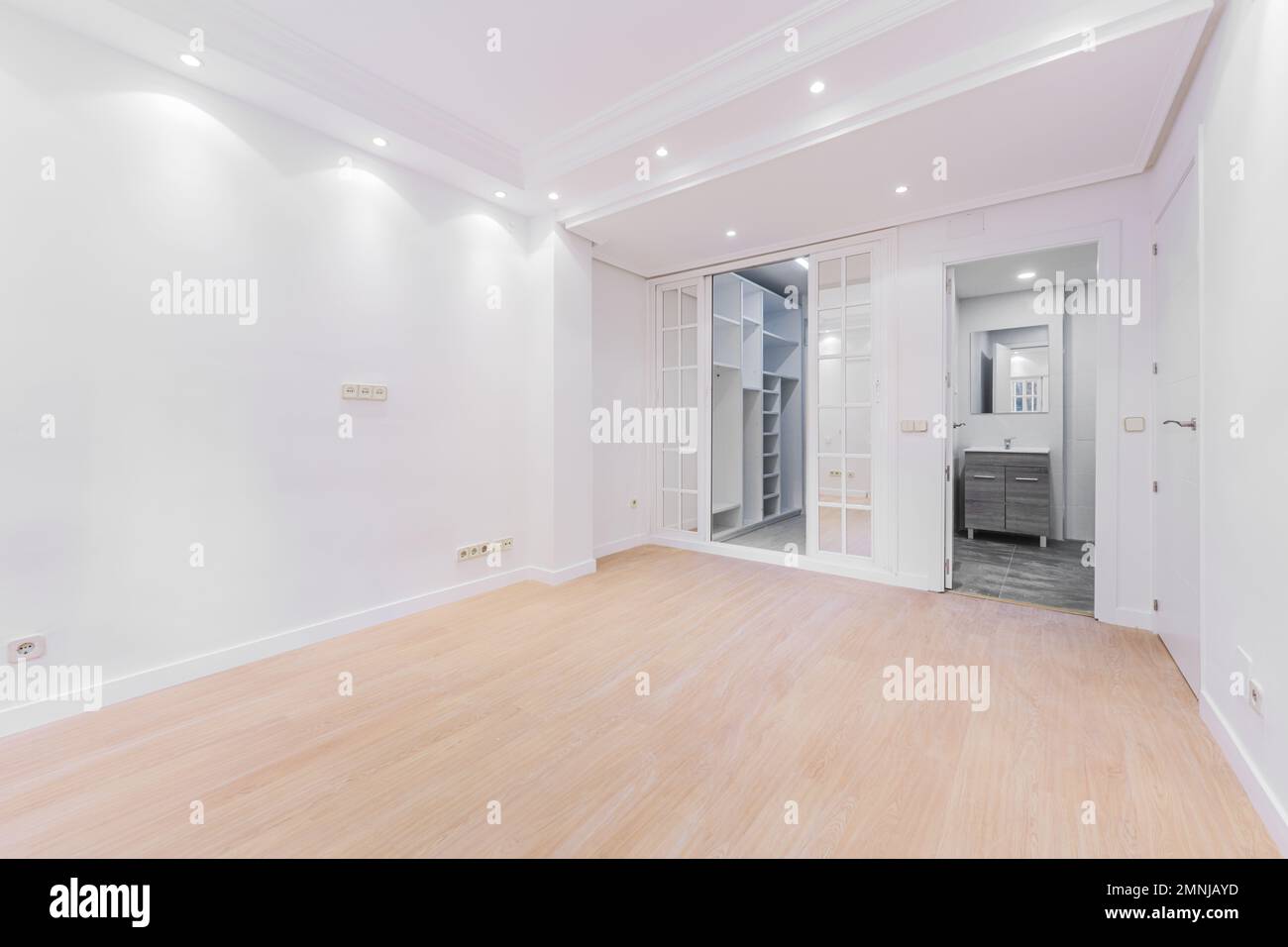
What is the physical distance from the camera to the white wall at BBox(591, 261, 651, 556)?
4.79 metres

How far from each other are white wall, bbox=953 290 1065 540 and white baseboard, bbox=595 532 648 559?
342cm

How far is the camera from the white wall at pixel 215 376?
6.76 feet

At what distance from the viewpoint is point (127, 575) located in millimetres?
2275

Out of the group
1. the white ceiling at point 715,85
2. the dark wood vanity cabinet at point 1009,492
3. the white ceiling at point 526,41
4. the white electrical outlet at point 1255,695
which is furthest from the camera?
the dark wood vanity cabinet at point 1009,492

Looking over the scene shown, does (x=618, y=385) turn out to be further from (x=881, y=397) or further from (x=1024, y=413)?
(x=1024, y=413)

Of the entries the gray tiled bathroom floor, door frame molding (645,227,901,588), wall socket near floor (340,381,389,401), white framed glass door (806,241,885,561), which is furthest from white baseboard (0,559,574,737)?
the gray tiled bathroom floor

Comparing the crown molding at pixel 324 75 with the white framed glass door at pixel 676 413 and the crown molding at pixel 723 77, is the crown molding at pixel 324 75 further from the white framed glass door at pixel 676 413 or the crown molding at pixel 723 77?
the white framed glass door at pixel 676 413

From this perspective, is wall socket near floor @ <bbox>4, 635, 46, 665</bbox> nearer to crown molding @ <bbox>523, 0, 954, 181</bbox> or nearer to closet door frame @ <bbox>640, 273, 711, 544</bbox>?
crown molding @ <bbox>523, 0, 954, 181</bbox>

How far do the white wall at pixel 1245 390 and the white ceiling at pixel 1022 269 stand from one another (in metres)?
2.49

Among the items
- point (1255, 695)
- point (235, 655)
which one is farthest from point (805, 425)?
point (235, 655)

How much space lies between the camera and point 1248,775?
1603mm

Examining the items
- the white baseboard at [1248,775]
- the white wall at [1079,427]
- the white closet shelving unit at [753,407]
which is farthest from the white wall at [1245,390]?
the white wall at [1079,427]
